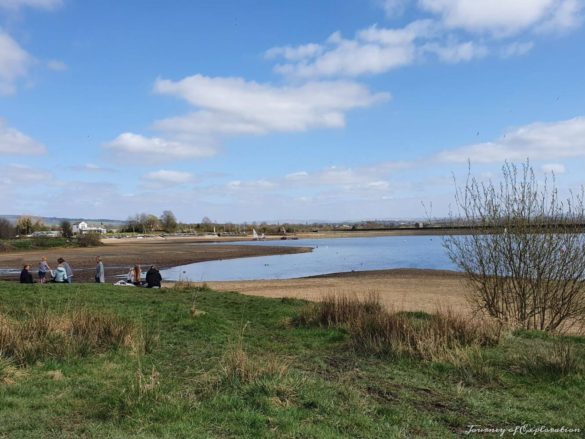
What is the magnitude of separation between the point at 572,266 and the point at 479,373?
26.8 ft

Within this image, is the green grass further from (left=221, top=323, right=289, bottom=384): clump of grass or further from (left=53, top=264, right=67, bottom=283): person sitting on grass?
(left=53, top=264, right=67, bottom=283): person sitting on grass

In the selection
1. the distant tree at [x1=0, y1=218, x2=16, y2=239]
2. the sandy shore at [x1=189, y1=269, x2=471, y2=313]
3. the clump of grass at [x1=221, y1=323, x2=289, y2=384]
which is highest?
the distant tree at [x1=0, y1=218, x2=16, y2=239]

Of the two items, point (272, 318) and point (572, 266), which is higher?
point (572, 266)

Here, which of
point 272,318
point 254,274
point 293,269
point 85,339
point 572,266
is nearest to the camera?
point 85,339

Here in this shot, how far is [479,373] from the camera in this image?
24.9ft

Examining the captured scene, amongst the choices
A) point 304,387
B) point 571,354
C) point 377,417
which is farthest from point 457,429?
point 571,354

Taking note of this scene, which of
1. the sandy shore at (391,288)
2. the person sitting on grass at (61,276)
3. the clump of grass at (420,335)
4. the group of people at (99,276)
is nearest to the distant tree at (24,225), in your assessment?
the sandy shore at (391,288)

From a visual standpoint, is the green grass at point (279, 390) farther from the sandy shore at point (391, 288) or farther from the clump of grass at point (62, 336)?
the sandy shore at point (391, 288)

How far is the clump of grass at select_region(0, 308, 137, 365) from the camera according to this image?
833cm

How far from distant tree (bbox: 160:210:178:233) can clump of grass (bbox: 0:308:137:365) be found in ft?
561

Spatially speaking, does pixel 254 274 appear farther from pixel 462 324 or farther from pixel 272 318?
pixel 462 324

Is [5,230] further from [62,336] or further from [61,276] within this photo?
[62,336]

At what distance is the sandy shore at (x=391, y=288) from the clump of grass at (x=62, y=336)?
35.0 feet

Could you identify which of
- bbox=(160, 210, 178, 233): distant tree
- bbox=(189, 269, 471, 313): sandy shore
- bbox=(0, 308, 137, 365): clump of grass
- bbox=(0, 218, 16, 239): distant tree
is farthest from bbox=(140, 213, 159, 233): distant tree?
bbox=(0, 308, 137, 365): clump of grass
